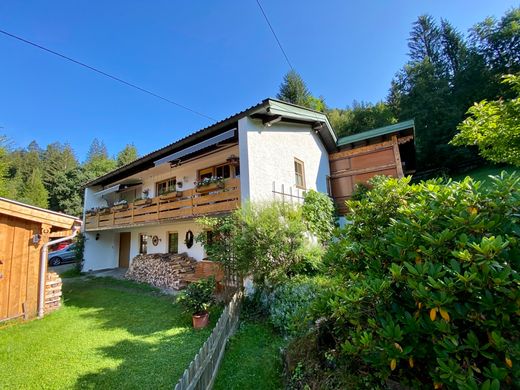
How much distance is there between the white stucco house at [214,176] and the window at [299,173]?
51 millimetres

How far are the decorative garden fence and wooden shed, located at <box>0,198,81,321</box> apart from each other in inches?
276

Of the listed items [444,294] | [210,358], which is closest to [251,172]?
[210,358]

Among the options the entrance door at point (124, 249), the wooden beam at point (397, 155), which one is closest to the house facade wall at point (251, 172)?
the entrance door at point (124, 249)

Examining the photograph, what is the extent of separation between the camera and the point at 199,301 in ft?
23.6

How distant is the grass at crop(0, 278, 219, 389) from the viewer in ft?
15.6

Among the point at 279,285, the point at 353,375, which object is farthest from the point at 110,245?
the point at 353,375

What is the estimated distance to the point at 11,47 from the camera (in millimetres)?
6766

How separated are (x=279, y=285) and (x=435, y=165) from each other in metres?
23.7

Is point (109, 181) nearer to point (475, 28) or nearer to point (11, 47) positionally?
point (11, 47)

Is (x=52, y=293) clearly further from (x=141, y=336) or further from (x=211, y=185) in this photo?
(x=211, y=185)

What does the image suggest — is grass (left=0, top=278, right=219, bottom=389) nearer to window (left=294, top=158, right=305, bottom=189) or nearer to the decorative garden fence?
the decorative garden fence

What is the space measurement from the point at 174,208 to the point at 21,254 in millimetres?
5381

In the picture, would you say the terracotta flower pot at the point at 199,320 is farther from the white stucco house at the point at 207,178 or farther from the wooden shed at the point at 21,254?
the wooden shed at the point at 21,254

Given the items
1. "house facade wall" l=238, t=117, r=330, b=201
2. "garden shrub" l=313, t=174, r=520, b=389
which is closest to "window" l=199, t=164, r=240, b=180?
"house facade wall" l=238, t=117, r=330, b=201
